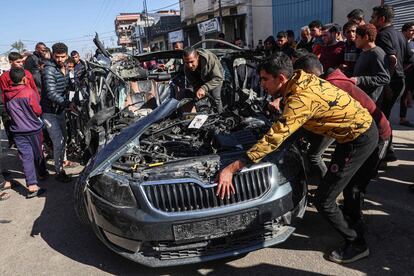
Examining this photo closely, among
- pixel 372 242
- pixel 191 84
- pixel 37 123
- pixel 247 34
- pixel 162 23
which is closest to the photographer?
pixel 372 242

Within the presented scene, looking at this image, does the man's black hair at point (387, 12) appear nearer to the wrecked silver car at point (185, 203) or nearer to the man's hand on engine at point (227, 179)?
the wrecked silver car at point (185, 203)

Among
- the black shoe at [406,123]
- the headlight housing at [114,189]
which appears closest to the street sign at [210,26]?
the black shoe at [406,123]

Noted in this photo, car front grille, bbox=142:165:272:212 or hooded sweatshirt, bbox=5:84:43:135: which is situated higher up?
hooded sweatshirt, bbox=5:84:43:135

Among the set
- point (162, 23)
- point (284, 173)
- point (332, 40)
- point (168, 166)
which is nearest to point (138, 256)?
point (168, 166)

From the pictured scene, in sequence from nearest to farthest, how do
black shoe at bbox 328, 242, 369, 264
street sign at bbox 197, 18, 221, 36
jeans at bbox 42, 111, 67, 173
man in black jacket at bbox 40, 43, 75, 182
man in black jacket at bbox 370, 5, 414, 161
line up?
black shoe at bbox 328, 242, 369, 264, man in black jacket at bbox 370, 5, 414, 161, man in black jacket at bbox 40, 43, 75, 182, jeans at bbox 42, 111, 67, 173, street sign at bbox 197, 18, 221, 36

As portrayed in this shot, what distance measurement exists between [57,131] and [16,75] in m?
0.97

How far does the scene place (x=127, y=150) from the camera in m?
2.97

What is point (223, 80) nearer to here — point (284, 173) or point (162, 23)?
point (284, 173)

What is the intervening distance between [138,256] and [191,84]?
310 centimetres

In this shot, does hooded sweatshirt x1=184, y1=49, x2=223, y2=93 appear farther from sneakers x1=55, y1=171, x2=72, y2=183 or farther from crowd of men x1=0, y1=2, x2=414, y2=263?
sneakers x1=55, y1=171, x2=72, y2=183

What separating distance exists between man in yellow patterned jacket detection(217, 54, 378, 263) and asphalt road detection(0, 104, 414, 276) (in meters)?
0.25

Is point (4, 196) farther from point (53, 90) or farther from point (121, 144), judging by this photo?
point (121, 144)

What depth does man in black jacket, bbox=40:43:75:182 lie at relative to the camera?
4895mm

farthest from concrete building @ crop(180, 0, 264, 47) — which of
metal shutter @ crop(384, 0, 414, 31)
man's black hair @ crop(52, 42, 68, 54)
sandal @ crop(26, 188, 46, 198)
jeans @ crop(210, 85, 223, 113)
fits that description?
sandal @ crop(26, 188, 46, 198)
